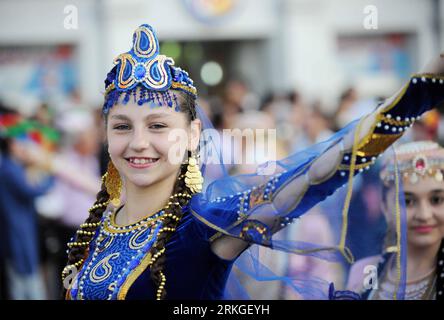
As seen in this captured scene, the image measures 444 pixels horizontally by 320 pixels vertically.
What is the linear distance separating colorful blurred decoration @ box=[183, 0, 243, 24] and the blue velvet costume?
32.7 ft

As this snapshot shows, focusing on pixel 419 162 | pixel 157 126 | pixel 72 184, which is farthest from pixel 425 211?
pixel 72 184

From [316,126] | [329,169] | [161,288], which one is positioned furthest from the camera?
[316,126]

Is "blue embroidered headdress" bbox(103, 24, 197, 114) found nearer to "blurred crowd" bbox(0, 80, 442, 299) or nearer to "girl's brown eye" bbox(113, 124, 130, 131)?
"girl's brown eye" bbox(113, 124, 130, 131)

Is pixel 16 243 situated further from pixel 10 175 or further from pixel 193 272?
pixel 193 272

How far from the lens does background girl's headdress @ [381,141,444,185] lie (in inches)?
127

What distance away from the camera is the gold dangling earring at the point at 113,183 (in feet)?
9.99

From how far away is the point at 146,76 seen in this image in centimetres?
275

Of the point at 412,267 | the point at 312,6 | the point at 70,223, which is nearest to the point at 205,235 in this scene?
the point at 412,267

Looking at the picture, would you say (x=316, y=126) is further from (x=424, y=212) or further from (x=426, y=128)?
(x=424, y=212)

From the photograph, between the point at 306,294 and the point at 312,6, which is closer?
the point at 306,294

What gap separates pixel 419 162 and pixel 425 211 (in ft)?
0.62

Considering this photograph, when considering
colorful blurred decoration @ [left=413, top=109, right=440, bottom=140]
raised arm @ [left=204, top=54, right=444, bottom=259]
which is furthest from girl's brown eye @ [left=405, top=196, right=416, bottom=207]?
colorful blurred decoration @ [left=413, top=109, right=440, bottom=140]

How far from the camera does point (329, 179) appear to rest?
8.04 ft
